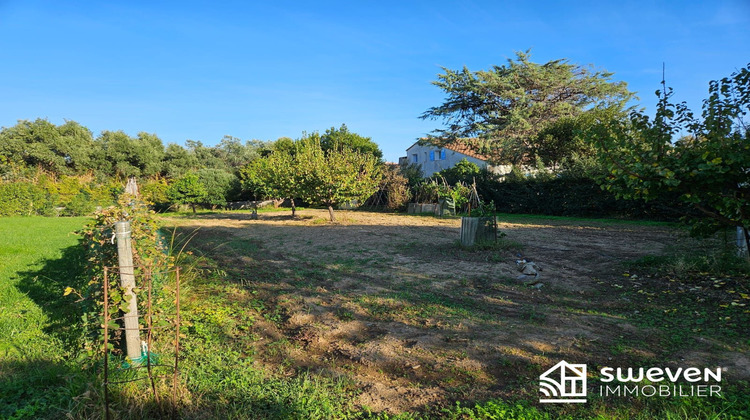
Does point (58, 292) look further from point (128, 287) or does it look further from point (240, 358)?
point (240, 358)

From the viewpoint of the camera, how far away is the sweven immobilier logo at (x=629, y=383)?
2.58 m

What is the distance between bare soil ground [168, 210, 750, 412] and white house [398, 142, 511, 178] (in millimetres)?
22429

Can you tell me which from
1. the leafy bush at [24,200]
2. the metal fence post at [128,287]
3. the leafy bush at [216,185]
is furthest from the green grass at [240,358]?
the leafy bush at [216,185]

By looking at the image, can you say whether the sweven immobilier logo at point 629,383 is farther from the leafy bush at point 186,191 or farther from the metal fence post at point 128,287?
the leafy bush at point 186,191

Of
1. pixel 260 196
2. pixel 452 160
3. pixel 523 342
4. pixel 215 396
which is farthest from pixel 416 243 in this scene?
pixel 452 160

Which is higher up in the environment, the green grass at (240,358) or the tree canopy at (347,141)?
the tree canopy at (347,141)

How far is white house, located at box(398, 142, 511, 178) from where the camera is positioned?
30.9m

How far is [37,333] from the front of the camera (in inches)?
150

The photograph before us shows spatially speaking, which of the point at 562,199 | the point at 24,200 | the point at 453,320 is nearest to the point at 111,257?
the point at 453,320

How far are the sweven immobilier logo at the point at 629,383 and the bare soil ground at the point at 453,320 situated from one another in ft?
0.37

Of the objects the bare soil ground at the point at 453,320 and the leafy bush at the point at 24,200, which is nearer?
the bare soil ground at the point at 453,320

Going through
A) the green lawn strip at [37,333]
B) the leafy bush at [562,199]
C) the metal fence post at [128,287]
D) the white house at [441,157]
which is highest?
the white house at [441,157]

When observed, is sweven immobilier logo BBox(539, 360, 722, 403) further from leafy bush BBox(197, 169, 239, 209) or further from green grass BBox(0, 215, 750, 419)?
leafy bush BBox(197, 169, 239, 209)

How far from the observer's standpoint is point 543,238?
9789 millimetres
